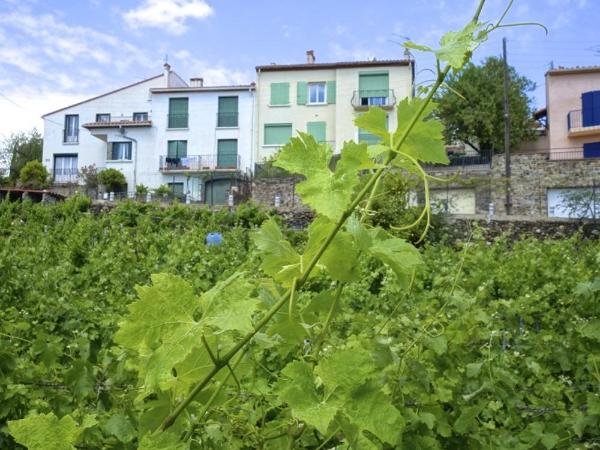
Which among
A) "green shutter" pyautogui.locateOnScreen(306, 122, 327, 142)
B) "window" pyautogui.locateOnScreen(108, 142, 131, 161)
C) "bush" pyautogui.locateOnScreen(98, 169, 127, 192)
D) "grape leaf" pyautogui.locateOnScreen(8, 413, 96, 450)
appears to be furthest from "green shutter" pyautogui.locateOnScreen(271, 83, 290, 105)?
"grape leaf" pyautogui.locateOnScreen(8, 413, 96, 450)

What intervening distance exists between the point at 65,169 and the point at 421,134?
31.7 metres

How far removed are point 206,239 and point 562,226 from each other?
23.7 feet

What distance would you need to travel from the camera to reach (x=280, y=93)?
2733 centimetres

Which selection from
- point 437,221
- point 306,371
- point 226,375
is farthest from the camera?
point 437,221

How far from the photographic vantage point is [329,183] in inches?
23.9

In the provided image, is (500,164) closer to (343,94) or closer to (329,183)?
(343,94)

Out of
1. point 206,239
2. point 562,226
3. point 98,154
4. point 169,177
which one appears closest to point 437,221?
point 562,226

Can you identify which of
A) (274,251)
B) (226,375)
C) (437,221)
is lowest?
(226,375)

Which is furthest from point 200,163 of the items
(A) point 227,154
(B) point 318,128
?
(B) point 318,128

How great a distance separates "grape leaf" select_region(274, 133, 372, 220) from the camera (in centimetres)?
59

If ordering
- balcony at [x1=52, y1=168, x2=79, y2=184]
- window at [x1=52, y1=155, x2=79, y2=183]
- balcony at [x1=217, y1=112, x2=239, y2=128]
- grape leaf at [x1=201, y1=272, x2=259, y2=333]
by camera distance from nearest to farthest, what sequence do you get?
grape leaf at [x1=201, y1=272, x2=259, y2=333] → balcony at [x1=217, y1=112, x2=239, y2=128] → balcony at [x1=52, y1=168, x2=79, y2=184] → window at [x1=52, y1=155, x2=79, y2=183]

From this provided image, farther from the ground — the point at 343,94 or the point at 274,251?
the point at 343,94

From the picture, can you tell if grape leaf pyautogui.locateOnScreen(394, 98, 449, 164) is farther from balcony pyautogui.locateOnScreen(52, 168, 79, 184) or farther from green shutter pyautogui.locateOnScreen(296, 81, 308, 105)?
balcony pyautogui.locateOnScreen(52, 168, 79, 184)

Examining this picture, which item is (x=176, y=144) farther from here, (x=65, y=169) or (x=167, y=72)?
(x=65, y=169)
